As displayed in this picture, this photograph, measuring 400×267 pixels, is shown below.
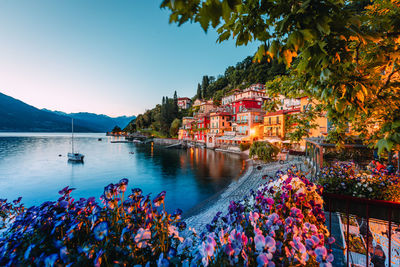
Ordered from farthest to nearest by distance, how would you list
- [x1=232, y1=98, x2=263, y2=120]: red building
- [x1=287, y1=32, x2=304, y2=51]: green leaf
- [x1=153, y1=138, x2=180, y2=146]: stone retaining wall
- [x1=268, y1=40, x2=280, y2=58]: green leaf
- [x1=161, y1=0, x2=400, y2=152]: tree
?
[x1=153, y1=138, x2=180, y2=146]: stone retaining wall, [x1=232, y1=98, x2=263, y2=120]: red building, [x1=268, y1=40, x2=280, y2=58]: green leaf, [x1=287, y1=32, x2=304, y2=51]: green leaf, [x1=161, y1=0, x2=400, y2=152]: tree

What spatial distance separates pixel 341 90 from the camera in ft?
4.60

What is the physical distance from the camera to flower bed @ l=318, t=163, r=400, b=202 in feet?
10.1

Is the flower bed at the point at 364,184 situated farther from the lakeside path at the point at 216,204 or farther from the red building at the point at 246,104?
the red building at the point at 246,104

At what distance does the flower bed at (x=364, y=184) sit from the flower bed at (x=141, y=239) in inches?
89.2

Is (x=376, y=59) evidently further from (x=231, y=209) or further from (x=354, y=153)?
(x=354, y=153)

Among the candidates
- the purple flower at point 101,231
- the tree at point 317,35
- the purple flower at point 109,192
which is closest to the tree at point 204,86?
the tree at point 317,35

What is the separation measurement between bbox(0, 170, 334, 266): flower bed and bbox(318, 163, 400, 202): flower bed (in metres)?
2.27

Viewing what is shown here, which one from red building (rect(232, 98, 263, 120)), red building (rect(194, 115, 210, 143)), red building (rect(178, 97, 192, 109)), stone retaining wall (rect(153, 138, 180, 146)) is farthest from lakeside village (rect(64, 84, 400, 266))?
red building (rect(178, 97, 192, 109))

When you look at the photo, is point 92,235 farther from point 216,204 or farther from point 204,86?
point 204,86

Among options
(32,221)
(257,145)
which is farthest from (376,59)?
(257,145)

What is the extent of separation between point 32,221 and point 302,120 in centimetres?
519

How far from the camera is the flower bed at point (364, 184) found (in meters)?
3.07

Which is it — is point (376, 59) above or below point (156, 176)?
above

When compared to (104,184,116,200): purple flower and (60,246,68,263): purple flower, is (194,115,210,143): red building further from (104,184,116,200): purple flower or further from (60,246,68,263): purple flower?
(60,246,68,263): purple flower
